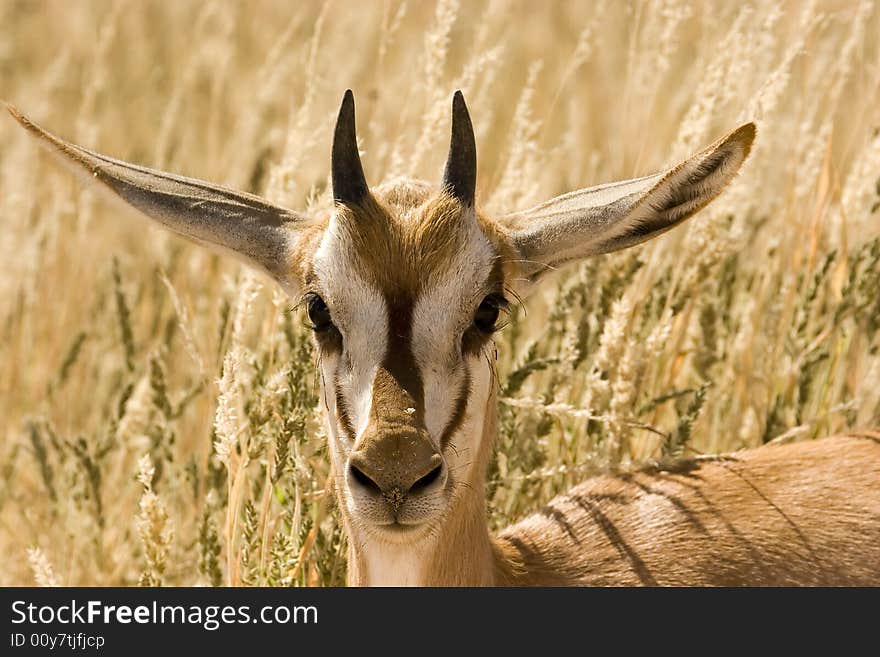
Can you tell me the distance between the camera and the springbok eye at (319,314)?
484cm

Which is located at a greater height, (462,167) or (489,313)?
(462,167)

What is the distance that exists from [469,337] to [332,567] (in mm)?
1420

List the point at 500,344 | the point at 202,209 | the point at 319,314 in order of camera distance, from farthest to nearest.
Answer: the point at 500,344, the point at 202,209, the point at 319,314

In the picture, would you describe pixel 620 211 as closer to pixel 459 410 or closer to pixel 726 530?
pixel 459 410

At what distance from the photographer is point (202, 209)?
16.9 ft

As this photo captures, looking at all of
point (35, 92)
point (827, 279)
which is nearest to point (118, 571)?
point (827, 279)

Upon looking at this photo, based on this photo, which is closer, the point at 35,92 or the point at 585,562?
the point at 585,562

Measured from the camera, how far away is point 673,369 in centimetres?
690

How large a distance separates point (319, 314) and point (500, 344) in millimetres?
2050

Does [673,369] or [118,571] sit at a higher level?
[673,369]

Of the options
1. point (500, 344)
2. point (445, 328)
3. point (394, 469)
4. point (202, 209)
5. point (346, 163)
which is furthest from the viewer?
point (500, 344)

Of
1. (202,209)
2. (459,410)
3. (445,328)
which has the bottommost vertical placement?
→ (459,410)

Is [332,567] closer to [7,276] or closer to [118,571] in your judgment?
[118,571]

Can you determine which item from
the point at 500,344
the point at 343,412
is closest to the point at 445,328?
the point at 343,412
